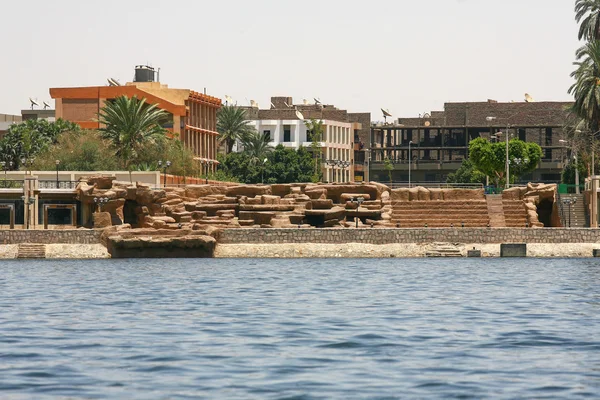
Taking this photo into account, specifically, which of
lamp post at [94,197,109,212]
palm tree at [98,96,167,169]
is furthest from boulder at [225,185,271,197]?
palm tree at [98,96,167,169]

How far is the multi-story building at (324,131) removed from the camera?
16382 cm

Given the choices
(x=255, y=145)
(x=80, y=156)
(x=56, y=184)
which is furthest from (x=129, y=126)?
(x=255, y=145)

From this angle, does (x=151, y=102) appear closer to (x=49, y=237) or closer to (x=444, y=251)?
(x=49, y=237)

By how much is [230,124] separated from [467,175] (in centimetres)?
3116

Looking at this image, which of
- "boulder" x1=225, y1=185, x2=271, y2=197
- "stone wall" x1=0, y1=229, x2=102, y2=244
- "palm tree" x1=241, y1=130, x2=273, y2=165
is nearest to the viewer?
"stone wall" x1=0, y1=229, x2=102, y2=244

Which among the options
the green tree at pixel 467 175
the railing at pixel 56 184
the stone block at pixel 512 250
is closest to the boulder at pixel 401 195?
the stone block at pixel 512 250

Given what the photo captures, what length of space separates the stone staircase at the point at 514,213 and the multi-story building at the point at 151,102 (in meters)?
44.1

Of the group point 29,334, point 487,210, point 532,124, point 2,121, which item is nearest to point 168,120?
point 2,121

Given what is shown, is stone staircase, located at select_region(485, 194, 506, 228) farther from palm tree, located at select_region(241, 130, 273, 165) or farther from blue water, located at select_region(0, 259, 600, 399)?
palm tree, located at select_region(241, 130, 273, 165)

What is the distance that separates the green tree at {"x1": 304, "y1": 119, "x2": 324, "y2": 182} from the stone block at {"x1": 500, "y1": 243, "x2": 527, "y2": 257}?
245 ft

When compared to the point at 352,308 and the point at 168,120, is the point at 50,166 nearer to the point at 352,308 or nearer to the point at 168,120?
the point at 168,120

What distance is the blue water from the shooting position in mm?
21719

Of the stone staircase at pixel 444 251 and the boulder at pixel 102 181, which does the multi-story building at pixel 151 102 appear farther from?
the stone staircase at pixel 444 251

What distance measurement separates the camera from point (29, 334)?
30.0 metres
